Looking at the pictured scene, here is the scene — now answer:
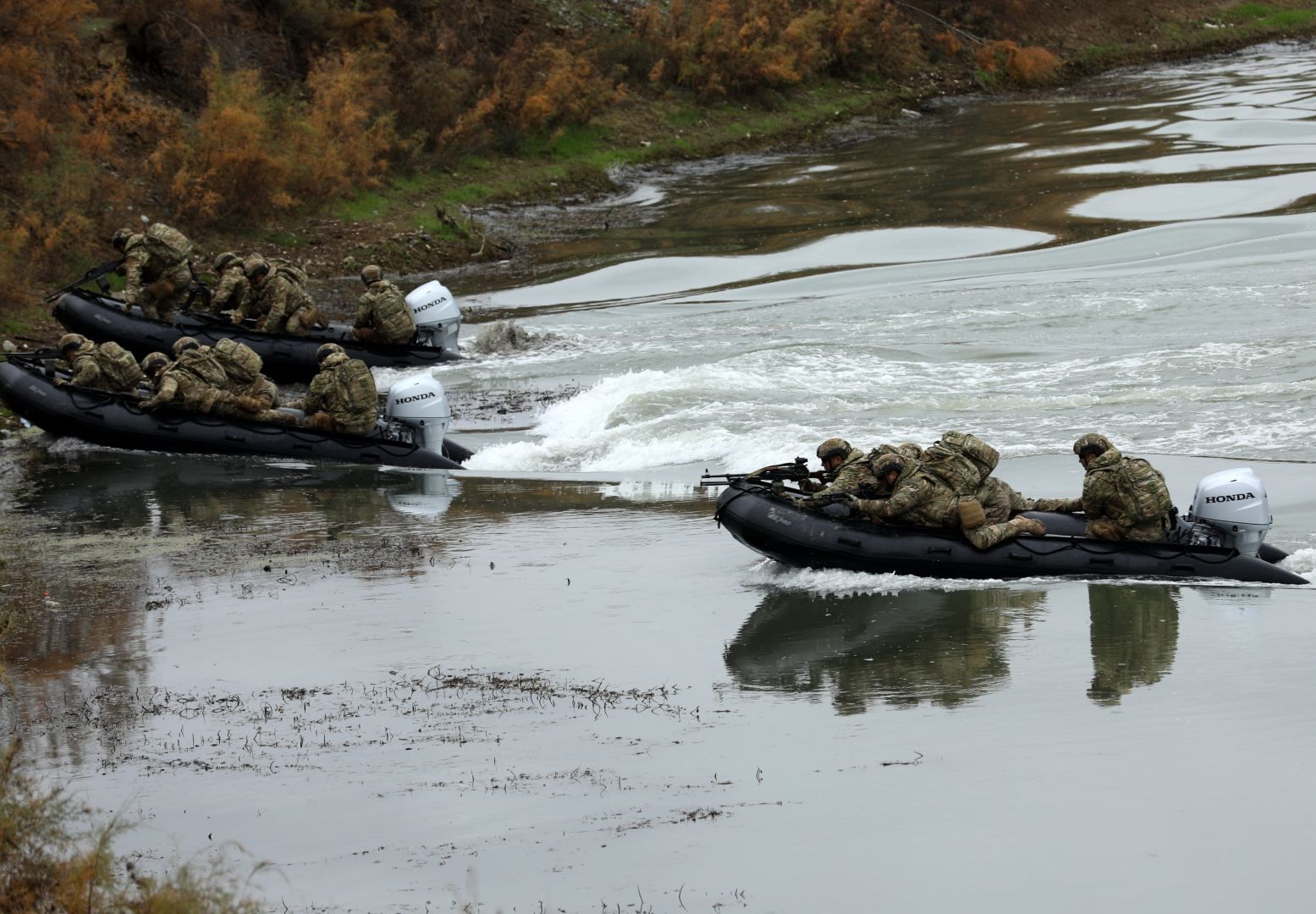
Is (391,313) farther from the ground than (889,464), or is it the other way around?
(391,313)

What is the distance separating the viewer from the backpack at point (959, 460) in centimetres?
1242

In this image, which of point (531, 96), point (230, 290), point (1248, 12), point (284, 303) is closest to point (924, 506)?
point (284, 303)

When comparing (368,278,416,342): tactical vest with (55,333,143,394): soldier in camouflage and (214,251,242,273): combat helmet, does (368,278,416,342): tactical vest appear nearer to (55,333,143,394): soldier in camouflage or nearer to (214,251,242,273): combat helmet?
(214,251,242,273): combat helmet

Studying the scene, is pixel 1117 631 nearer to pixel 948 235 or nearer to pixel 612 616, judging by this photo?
pixel 612 616

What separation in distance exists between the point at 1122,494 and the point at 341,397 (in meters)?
8.78

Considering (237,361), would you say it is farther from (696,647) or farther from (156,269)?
(696,647)

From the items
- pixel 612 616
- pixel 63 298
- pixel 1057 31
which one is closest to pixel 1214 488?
pixel 612 616

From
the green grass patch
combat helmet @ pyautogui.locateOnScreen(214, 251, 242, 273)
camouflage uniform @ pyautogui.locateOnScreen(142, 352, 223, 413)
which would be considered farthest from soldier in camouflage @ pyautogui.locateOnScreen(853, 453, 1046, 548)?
the green grass patch

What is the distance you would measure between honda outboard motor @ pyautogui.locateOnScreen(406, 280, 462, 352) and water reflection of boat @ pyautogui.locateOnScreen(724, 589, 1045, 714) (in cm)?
1018

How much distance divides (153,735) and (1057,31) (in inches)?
1859

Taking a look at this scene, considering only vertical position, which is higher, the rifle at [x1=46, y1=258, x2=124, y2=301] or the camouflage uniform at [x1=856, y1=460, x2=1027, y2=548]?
the rifle at [x1=46, y1=258, x2=124, y2=301]

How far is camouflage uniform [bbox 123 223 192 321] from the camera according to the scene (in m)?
21.3

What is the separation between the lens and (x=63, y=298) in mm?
21391

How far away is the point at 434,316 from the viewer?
843 inches
